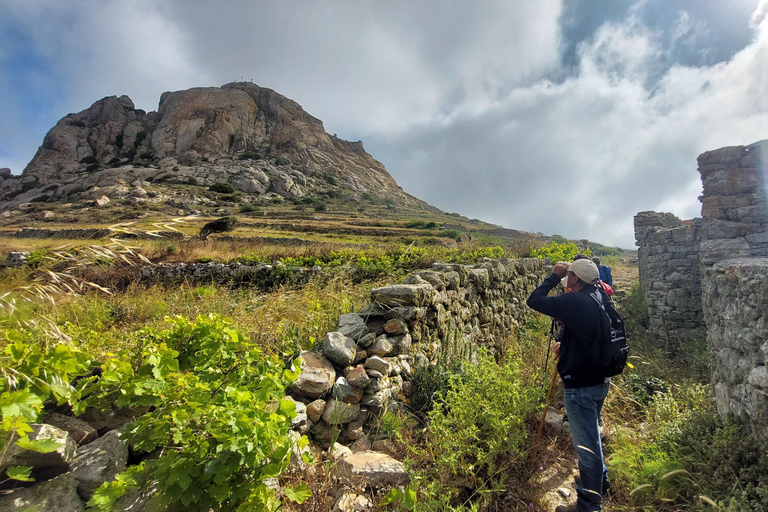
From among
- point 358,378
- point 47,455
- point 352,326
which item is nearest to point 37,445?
point 47,455

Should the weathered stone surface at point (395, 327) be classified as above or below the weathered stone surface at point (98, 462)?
above

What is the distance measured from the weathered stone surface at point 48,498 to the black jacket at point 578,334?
349 centimetres

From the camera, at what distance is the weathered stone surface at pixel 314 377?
9.42 ft

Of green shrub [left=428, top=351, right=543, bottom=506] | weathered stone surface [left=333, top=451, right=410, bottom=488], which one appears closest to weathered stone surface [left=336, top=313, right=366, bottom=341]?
green shrub [left=428, top=351, right=543, bottom=506]

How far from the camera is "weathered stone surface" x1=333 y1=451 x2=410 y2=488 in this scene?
243 cm

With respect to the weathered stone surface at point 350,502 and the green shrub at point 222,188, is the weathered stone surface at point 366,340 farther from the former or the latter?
the green shrub at point 222,188

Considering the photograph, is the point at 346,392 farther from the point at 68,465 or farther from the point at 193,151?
the point at 193,151

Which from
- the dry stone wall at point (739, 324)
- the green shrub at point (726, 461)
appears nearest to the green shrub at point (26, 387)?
the green shrub at point (726, 461)

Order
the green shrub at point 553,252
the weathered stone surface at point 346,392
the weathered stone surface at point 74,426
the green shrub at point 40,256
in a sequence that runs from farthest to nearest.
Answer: the green shrub at point 553,252, the weathered stone surface at point 346,392, the green shrub at point 40,256, the weathered stone surface at point 74,426

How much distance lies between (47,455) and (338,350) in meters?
2.07

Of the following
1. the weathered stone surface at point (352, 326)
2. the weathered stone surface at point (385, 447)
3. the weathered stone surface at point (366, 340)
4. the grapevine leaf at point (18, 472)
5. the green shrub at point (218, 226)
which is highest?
the green shrub at point (218, 226)

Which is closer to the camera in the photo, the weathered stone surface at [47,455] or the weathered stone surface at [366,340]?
the weathered stone surface at [47,455]

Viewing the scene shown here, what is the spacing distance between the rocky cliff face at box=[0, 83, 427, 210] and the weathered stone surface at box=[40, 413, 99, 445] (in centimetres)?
6392

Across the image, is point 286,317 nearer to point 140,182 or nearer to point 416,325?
point 416,325
